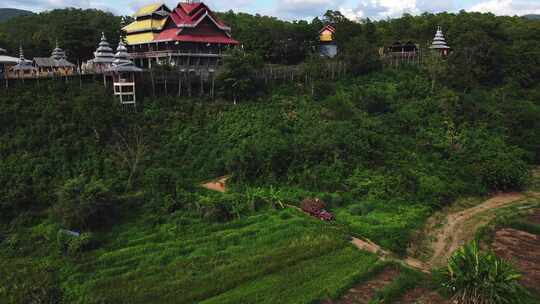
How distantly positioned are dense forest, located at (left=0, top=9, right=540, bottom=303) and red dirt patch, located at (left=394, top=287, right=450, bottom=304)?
712 mm

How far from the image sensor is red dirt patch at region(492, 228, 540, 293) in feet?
69.6

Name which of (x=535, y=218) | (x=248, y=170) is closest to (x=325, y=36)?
(x=248, y=170)

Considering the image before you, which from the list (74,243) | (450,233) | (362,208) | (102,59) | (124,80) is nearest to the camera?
(74,243)

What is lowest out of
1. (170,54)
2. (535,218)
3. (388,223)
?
(535,218)

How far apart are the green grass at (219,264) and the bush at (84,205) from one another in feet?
4.42

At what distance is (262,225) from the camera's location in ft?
81.4

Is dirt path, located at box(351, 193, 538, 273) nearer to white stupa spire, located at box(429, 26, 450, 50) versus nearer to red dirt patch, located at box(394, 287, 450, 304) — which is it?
red dirt patch, located at box(394, 287, 450, 304)

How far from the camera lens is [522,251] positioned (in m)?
23.8

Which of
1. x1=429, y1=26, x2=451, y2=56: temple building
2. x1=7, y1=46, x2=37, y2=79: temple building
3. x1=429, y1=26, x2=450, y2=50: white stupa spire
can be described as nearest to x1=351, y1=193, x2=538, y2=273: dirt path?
x1=429, y1=26, x2=451, y2=56: temple building

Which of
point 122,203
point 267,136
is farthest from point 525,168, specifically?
point 122,203

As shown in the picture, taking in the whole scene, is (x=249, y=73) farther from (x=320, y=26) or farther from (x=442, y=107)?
(x=320, y=26)

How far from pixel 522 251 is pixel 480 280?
26.6 ft

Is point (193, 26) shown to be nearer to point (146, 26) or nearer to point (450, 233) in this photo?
point (146, 26)

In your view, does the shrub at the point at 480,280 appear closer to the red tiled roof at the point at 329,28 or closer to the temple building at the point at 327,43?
the temple building at the point at 327,43
